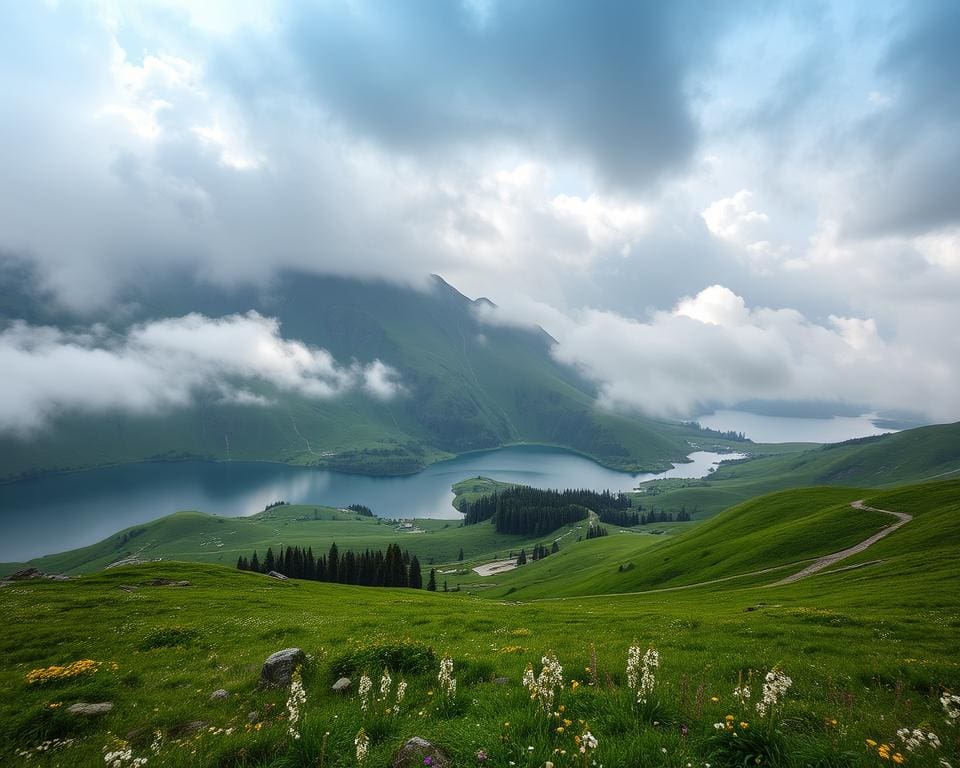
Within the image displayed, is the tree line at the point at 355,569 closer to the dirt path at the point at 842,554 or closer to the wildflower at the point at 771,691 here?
the dirt path at the point at 842,554

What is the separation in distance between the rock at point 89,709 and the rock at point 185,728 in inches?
83.9

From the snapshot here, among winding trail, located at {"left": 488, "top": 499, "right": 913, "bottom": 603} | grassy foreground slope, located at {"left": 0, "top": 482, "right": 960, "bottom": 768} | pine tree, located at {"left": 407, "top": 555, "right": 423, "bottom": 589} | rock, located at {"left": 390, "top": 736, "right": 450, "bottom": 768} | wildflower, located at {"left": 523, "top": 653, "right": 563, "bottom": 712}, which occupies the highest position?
Answer: wildflower, located at {"left": 523, "top": 653, "right": 563, "bottom": 712}

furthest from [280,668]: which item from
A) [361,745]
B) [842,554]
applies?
[842,554]

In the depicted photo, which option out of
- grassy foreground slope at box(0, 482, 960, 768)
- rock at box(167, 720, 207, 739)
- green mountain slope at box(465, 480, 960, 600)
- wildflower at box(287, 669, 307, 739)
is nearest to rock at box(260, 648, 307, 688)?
grassy foreground slope at box(0, 482, 960, 768)

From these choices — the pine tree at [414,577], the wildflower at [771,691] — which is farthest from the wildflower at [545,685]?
the pine tree at [414,577]

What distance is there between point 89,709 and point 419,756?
9605 millimetres

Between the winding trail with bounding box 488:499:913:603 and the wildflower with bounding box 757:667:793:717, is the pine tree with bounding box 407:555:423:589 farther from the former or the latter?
the wildflower with bounding box 757:667:793:717

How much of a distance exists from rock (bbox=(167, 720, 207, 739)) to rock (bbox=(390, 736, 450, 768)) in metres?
5.65

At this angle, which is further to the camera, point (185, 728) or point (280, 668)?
point (280, 668)

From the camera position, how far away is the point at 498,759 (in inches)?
253

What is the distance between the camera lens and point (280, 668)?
12969 mm

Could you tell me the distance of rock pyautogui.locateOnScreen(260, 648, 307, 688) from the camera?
41.4 ft

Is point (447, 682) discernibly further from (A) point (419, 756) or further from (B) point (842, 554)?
(B) point (842, 554)

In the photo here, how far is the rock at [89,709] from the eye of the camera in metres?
10.3
